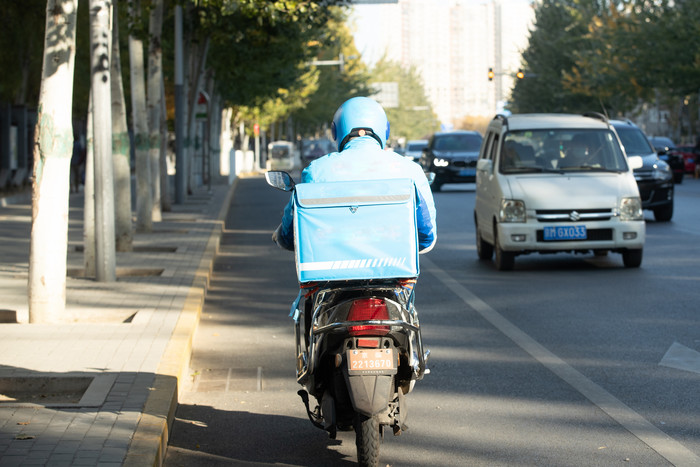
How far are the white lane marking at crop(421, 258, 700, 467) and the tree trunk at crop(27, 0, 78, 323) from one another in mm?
3605

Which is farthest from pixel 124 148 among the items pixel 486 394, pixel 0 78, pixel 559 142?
pixel 0 78

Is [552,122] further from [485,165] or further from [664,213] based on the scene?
[664,213]

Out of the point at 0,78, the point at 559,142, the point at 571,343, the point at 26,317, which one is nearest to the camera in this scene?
the point at 571,343

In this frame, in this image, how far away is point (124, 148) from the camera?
15.0 meters

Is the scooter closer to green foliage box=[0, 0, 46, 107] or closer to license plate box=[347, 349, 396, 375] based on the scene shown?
license plate box=[347, 349, 396, 375]

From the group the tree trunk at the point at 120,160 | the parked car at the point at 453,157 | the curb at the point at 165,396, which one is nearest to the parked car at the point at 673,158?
the parked car at the point at 453,157

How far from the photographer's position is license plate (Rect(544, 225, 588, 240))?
13.4 m

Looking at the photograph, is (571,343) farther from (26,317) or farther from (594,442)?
(26,317)

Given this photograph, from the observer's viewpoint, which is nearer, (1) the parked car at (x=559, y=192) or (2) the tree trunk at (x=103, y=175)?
(2) the tree trunk at (x=103, y=175)

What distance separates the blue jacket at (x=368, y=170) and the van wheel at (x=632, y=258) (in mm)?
8909

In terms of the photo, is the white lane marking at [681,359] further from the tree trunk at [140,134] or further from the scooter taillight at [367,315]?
the tree trunk at [140,134]

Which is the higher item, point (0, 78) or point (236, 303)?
point (0, 78)

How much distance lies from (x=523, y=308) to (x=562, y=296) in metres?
0.94

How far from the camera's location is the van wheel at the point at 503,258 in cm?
1353
